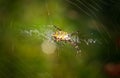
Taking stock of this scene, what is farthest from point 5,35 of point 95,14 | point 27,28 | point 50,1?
point 95,14

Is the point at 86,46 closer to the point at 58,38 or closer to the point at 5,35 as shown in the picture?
the point at 58,38

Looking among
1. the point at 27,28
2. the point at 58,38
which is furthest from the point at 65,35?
the point at 27,28

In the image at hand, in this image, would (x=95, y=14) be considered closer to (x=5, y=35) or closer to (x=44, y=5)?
(x=44, y=5)

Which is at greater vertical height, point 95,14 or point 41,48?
point 95,14

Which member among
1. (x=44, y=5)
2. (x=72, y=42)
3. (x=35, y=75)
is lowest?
(x=35, y=75)

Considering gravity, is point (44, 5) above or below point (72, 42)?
above
